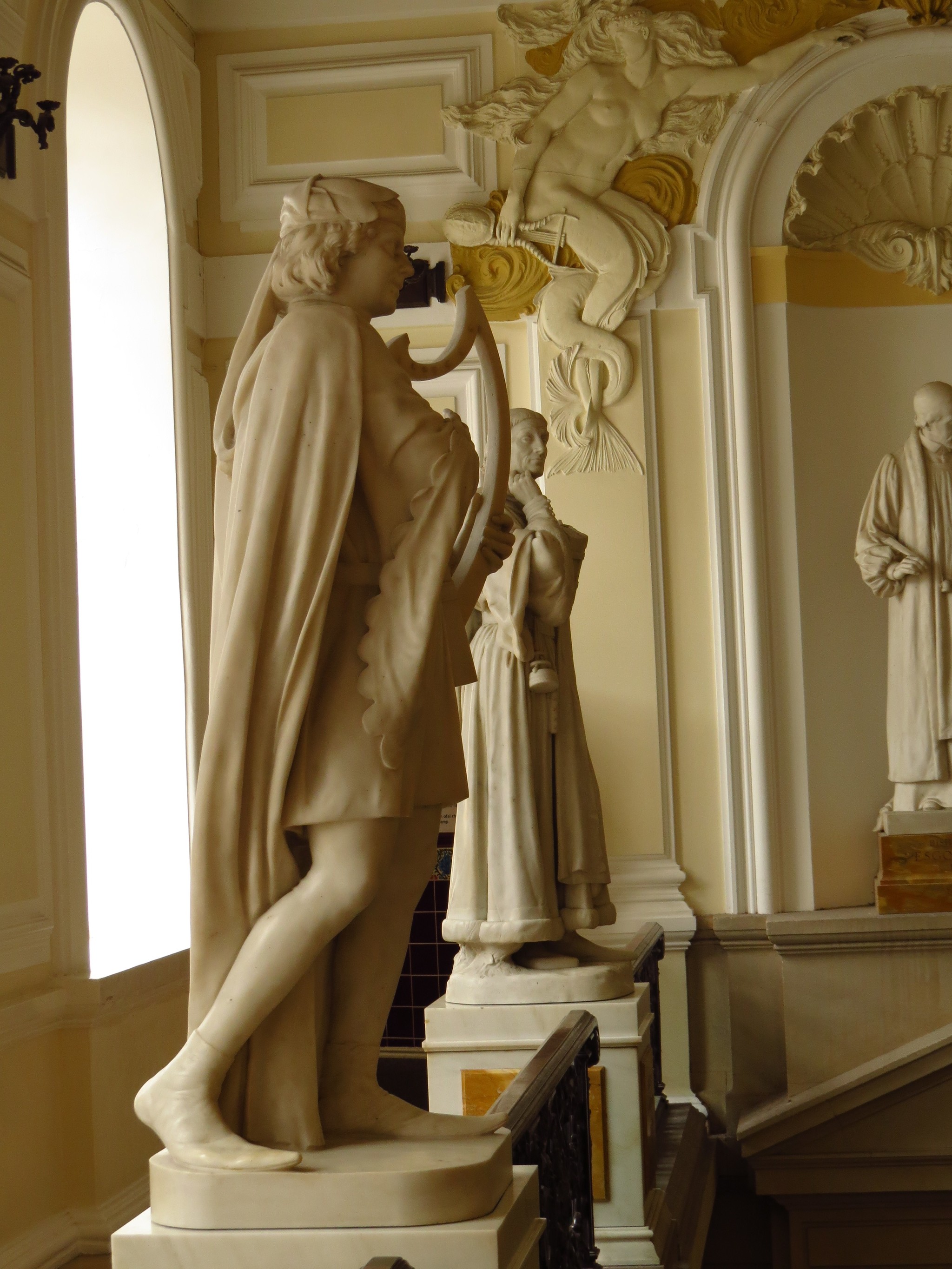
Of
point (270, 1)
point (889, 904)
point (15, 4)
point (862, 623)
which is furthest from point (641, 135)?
point (889, 904)

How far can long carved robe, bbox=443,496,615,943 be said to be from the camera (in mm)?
4375

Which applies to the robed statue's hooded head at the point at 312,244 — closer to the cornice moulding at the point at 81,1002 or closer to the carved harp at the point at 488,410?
the carved harp at the point at 488,410

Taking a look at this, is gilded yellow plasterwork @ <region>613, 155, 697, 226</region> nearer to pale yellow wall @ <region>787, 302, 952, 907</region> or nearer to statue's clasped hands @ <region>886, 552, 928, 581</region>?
pale yellow wall @ <region>787, 302, 952, 907</region>

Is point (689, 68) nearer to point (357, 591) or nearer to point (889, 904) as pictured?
point (889, 904)

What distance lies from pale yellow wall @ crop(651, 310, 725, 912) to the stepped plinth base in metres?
0.73

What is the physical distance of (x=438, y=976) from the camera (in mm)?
6688

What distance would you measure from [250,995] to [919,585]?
5.15 meters

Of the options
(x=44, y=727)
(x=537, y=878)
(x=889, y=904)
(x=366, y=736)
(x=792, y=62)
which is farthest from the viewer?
(x=792, y=62)

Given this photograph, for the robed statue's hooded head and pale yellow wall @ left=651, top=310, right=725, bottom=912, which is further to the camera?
pale yellow wall @ left=651, top=310, right=725, bottom=912

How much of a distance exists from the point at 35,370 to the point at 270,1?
9.70 ft

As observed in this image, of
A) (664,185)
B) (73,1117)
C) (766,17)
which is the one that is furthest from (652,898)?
(766,17)

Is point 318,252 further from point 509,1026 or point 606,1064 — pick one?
point 606,1064

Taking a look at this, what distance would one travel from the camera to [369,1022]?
6.82ft

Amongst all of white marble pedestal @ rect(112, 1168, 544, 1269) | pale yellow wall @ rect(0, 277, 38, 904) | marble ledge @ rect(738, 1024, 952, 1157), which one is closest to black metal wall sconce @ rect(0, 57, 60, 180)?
pale yellow wall @ rect(0, 277, 38, 904)
